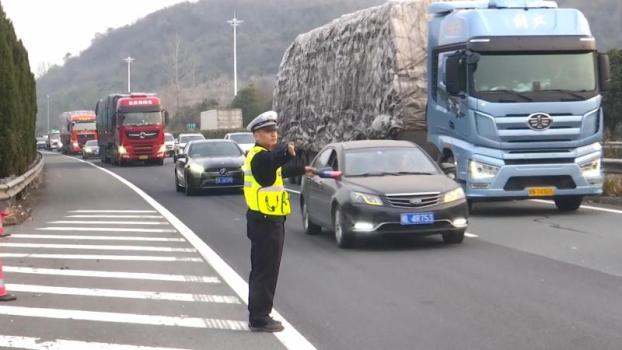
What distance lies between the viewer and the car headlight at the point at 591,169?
54.5ft

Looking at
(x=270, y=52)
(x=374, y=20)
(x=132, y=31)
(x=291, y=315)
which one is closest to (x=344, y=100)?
(x=374, y=20)

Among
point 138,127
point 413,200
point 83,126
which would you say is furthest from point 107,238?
point 83,126

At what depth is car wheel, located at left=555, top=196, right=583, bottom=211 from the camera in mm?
17453

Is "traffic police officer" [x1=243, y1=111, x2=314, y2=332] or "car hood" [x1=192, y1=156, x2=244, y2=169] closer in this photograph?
"traffic police officer" [x1=243, y1=111, x2=314, y2=332]

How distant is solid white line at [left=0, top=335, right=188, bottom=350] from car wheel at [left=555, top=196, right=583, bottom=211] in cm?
1185

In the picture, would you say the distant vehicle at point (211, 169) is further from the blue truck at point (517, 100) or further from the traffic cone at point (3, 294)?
the traffic cone at point (3, 294)

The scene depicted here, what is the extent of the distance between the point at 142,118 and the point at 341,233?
114 feet

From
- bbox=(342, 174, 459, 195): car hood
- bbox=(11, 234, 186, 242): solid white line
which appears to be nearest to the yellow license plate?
bbox=(342, 174, 459, 195): car hood

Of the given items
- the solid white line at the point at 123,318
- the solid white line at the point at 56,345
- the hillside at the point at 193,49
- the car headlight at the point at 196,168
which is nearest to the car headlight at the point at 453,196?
the solid white line at the point at 123,318

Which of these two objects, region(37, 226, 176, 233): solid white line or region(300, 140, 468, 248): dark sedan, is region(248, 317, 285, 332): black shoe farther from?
region(37, 226, 176, 233): solid white line

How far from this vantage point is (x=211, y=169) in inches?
977

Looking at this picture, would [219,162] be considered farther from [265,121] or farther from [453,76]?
[265,121]

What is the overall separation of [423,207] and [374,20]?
33.6ft

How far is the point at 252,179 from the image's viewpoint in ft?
25.7
